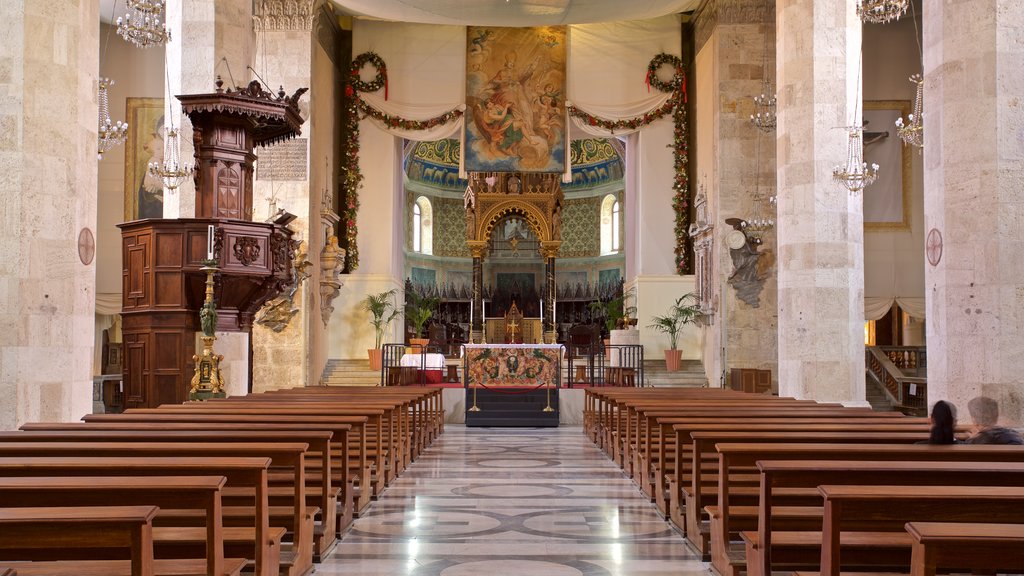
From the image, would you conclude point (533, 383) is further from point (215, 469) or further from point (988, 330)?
point (215, 469)

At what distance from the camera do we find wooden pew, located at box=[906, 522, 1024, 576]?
2602 millimetres

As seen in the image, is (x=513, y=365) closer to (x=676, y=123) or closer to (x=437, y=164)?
(x=676, y=123)

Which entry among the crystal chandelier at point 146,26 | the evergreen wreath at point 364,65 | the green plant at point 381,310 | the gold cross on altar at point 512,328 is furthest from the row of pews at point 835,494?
the gold cross on altar at point 512,328

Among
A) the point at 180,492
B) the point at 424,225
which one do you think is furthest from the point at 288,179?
the point at 180,492

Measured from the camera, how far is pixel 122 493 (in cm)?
340

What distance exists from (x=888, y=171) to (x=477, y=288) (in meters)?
13.3

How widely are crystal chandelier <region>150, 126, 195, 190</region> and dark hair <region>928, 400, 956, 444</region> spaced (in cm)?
1000

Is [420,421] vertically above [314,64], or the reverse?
[314,64]

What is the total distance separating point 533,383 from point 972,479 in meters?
12.5

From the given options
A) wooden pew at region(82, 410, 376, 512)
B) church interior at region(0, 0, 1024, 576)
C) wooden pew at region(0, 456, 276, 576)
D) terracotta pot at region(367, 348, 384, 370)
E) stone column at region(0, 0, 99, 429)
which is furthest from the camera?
terracotta pot at region(367, 348, 384, 370)

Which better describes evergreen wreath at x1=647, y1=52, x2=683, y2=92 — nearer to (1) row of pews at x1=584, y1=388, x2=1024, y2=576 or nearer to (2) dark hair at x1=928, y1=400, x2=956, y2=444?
(1) row of pews at x1=584, y1=388, x2=1024, y2=576

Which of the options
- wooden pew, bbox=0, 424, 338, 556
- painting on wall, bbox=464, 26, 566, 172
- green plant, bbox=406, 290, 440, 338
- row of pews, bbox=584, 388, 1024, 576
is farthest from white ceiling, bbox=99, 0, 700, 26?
wooden pew, bbox=0, 424, 338, 556

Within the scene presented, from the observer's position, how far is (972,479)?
4.08m

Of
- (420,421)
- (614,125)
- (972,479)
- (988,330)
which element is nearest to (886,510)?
(972,479)
